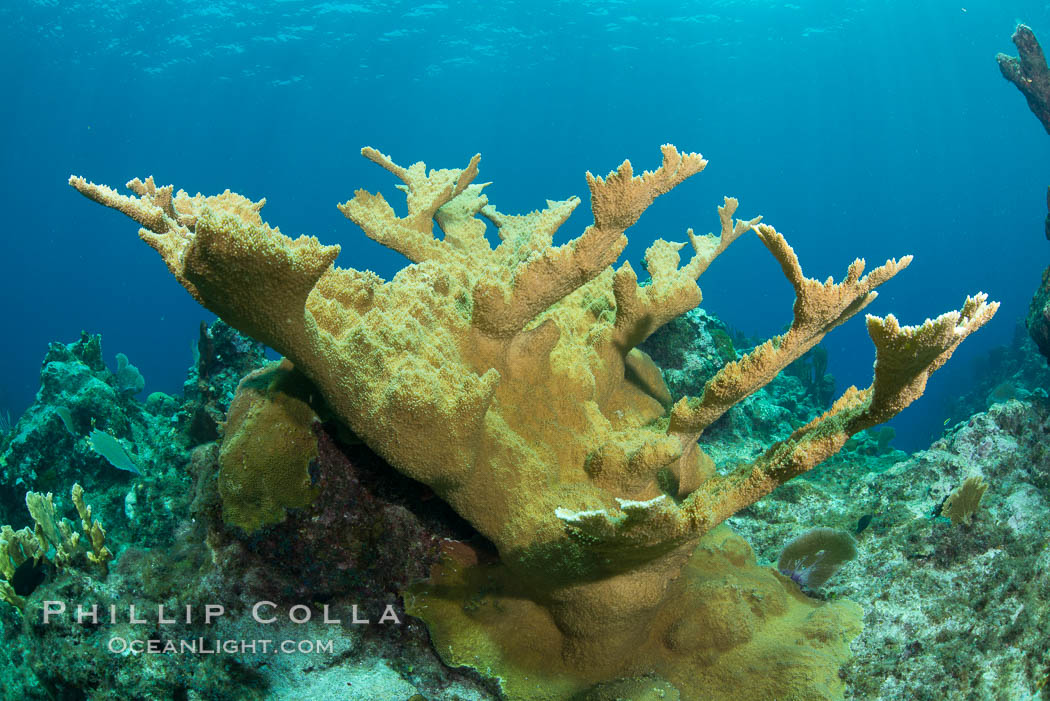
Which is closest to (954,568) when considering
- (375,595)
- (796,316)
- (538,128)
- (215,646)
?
(796,316)

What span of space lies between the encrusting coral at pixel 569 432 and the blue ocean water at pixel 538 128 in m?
32.3

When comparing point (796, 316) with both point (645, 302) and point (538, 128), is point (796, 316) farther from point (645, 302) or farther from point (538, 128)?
point (538, 128)

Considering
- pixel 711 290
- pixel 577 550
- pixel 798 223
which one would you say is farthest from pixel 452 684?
pixel 798 223

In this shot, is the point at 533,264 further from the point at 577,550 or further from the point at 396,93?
the point at 396,93

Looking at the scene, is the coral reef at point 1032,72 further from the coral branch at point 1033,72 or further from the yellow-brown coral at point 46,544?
the yellow-brown coral at point 46,544

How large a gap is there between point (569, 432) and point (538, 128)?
83560 mm

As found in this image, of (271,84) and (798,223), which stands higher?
(798,223)

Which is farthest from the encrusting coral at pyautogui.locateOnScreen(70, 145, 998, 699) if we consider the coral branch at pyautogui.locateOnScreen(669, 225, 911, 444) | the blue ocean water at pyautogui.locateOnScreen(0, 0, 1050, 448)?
the blue ocean water at pyautogui.locateOnScreen(0, 0, 1050, 448)

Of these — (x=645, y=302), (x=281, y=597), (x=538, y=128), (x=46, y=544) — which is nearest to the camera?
(x=281, y=597)

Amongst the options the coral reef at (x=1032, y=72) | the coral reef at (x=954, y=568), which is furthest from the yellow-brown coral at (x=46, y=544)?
the coral reef at (x=1032, y=72)

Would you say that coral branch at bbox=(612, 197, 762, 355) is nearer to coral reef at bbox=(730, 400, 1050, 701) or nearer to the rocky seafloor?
the rocky seafloor

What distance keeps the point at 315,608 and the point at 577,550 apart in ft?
5.91

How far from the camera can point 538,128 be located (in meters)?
79.4

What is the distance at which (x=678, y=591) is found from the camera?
3.31 m
